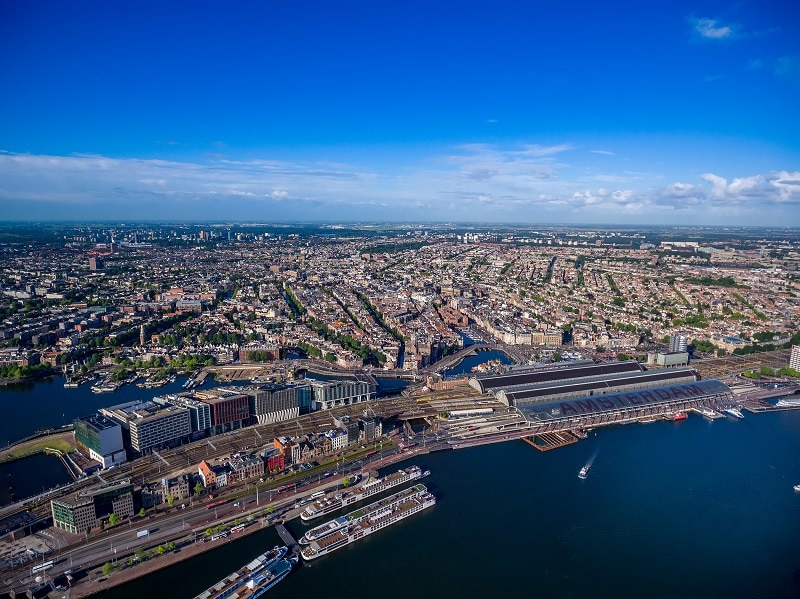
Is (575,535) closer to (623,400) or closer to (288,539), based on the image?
(288,539)

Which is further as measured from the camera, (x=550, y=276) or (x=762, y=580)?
(x=550, y=276)

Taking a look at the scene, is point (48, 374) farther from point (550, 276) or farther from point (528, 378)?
point (550, 276)

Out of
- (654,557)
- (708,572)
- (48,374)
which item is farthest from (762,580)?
(48,374)

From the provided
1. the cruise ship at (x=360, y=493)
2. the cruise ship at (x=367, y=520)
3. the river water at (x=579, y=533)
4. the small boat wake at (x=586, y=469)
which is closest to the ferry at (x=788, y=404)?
the river water at (x=579, y=533)

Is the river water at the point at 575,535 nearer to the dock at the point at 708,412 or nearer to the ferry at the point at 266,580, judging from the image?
the ferry at the point at 266,580

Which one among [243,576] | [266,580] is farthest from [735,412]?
[243,576]

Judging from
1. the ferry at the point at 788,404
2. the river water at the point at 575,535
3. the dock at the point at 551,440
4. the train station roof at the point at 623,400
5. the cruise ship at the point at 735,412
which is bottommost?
the river water at the point at 575,535
